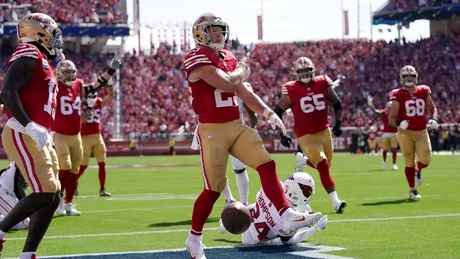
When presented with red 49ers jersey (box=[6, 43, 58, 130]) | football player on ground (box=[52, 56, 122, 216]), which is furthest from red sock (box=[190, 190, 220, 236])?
football player on ground (box=[52, 56, 122, 216])

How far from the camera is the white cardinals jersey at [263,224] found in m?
8.23

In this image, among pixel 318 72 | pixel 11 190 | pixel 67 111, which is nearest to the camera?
pixel 11 190

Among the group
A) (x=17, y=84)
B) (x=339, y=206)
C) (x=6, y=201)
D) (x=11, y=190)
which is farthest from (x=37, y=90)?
(x=339, y=206)

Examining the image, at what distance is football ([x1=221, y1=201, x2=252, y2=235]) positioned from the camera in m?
7.67

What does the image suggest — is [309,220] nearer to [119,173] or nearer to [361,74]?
[119,173]

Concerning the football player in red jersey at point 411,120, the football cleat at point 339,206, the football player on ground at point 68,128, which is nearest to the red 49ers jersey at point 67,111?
the football player on ground at point 68,128

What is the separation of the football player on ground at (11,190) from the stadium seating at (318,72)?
32920 millimetres

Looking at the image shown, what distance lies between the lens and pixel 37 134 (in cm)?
682

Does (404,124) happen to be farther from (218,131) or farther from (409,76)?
(218,131)

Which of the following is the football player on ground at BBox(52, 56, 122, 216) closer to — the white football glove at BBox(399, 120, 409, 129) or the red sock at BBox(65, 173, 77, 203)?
the red sock at BBox(65, 173, 77, 203)

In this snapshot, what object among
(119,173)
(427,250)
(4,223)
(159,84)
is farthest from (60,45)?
(159,84)

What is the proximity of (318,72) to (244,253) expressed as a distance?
4107 centimetres

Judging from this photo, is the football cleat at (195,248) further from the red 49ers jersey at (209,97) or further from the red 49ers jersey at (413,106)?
the red 49ers jersey at (413,106)

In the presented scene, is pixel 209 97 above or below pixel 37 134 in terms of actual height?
above
